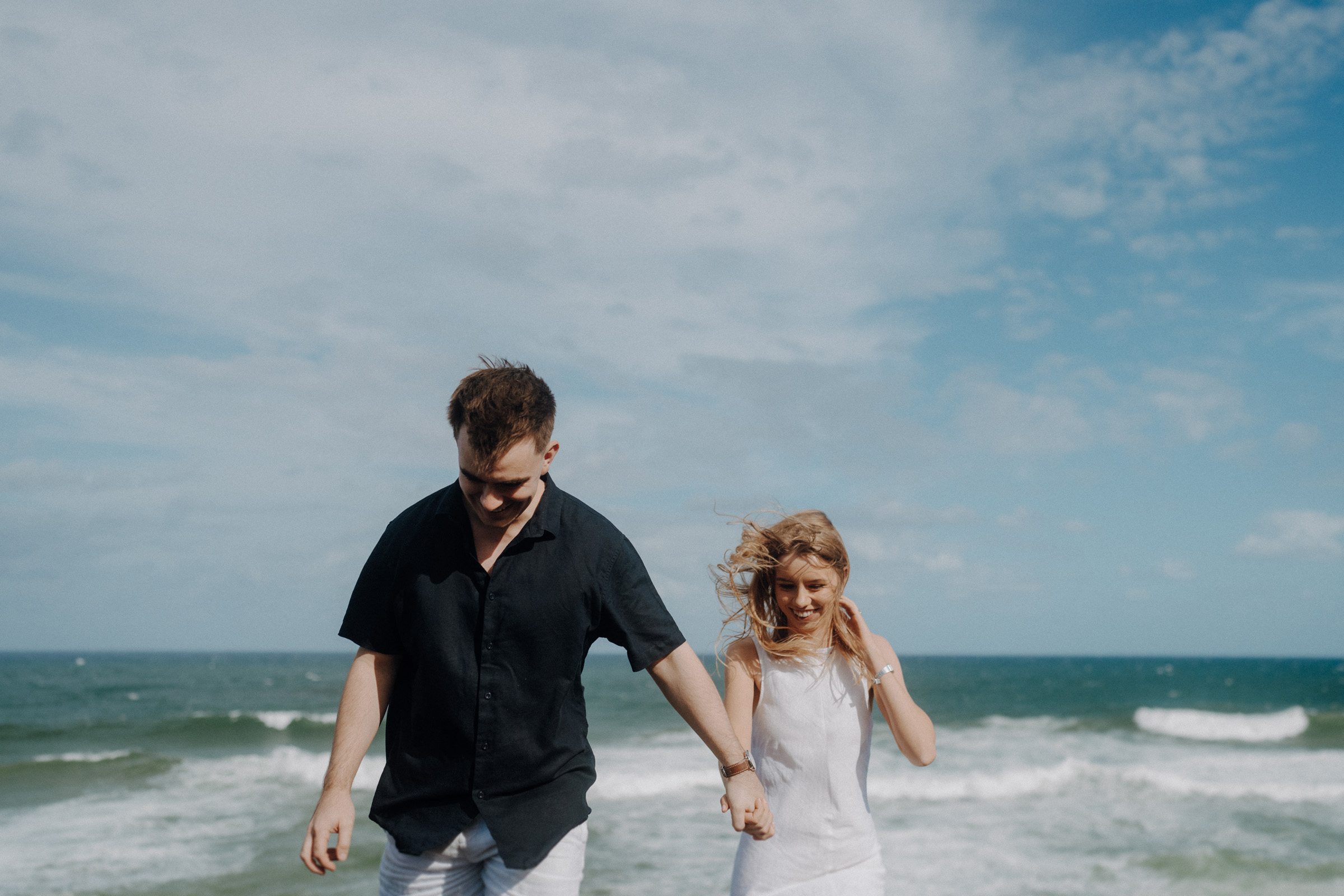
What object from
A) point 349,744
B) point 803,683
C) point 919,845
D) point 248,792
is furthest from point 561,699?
point 248,792

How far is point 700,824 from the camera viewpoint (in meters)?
12.2

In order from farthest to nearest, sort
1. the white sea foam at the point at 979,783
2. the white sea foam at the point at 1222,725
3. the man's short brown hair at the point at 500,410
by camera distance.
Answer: the white sea foam at the point at 1222,725, the white sea foam at the point at 979,783, the man's short brown hair at the point at 500,410

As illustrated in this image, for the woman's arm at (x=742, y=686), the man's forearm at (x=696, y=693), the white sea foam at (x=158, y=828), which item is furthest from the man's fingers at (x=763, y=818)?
the white sea foam at (x=158, y=828)

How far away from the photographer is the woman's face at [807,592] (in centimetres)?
356

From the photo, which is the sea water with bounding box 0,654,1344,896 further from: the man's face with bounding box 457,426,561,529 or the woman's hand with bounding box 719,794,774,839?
the man's face with bounding box 457,426,561,529

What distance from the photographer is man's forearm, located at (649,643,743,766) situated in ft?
9.54

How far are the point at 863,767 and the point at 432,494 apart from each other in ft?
5.98

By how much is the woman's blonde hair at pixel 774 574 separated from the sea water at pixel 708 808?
6334 millimetres

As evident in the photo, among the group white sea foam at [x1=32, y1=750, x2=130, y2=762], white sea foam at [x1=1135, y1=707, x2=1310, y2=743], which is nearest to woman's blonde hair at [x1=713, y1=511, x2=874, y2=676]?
white sea foam at [x1=32, y1=750, x2=130, y2=762]

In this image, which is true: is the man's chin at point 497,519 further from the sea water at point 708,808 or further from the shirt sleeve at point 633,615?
the sea water at point 708,808

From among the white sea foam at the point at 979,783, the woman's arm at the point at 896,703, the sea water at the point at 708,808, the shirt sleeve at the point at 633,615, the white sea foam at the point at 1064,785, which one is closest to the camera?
the shirt sleeve at the point at 633,615

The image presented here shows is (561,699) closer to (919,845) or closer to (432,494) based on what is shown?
(432,494)

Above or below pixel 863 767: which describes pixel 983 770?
below

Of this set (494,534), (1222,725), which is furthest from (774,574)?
(1222,725)
